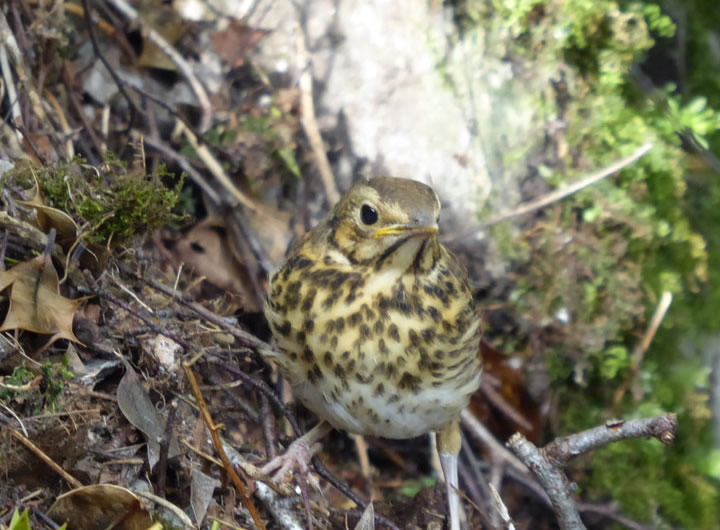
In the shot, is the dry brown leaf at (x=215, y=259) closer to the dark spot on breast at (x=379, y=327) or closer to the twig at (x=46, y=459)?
the dark spot on breast at (x=379, y=327)

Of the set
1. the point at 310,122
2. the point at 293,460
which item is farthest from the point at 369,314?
the point at 310,122

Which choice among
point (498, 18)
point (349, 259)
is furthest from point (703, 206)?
point (349, 259)

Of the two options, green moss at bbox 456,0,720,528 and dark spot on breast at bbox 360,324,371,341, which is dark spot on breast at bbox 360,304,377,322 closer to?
dark spot on breast at bbox 360,324,371,341

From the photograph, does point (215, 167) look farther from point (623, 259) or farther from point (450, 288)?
point (623, 259)

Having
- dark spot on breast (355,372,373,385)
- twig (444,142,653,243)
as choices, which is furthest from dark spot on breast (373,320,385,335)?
twig (444,142,653,243)

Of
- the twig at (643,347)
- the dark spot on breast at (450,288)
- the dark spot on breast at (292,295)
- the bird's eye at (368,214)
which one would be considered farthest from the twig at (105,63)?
the twig at (643,347)

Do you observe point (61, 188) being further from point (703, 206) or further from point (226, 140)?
point (703, 206)
